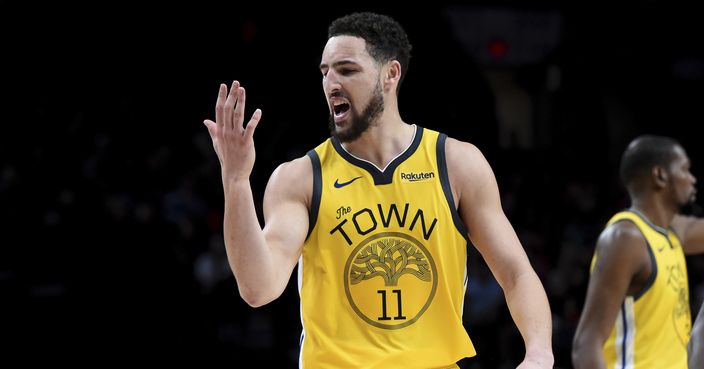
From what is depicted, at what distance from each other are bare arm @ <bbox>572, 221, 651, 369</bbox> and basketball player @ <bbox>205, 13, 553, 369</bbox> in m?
1.46

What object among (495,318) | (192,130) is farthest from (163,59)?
(495,318)

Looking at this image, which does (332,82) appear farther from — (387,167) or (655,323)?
(655,323)

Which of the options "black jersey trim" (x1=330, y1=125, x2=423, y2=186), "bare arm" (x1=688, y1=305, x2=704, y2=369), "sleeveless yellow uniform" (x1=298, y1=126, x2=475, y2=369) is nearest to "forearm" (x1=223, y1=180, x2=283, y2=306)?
"sleeveless yellow uniform" (x1=298, y1=126, x2=475, y2=369)

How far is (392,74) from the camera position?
3.95 m

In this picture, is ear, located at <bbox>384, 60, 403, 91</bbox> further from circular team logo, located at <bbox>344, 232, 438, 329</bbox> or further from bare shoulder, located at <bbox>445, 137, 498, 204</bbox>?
circular team logo, located at <bbox>344, 232, 438, 329</bbox>

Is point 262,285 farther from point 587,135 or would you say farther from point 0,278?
point 587,135

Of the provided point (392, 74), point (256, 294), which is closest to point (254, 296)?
point (256, 294)

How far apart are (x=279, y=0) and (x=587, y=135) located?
12.9 feet

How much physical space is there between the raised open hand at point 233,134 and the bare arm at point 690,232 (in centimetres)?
321

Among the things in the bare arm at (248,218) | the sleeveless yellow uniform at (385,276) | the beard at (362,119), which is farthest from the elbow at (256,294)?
the beard at (362,119)

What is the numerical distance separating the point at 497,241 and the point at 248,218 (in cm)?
95

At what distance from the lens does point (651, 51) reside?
41.3ft

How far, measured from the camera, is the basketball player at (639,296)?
503cm

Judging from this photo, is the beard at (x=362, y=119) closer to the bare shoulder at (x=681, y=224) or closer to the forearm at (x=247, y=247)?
the forearm at (x=247, y=247)
